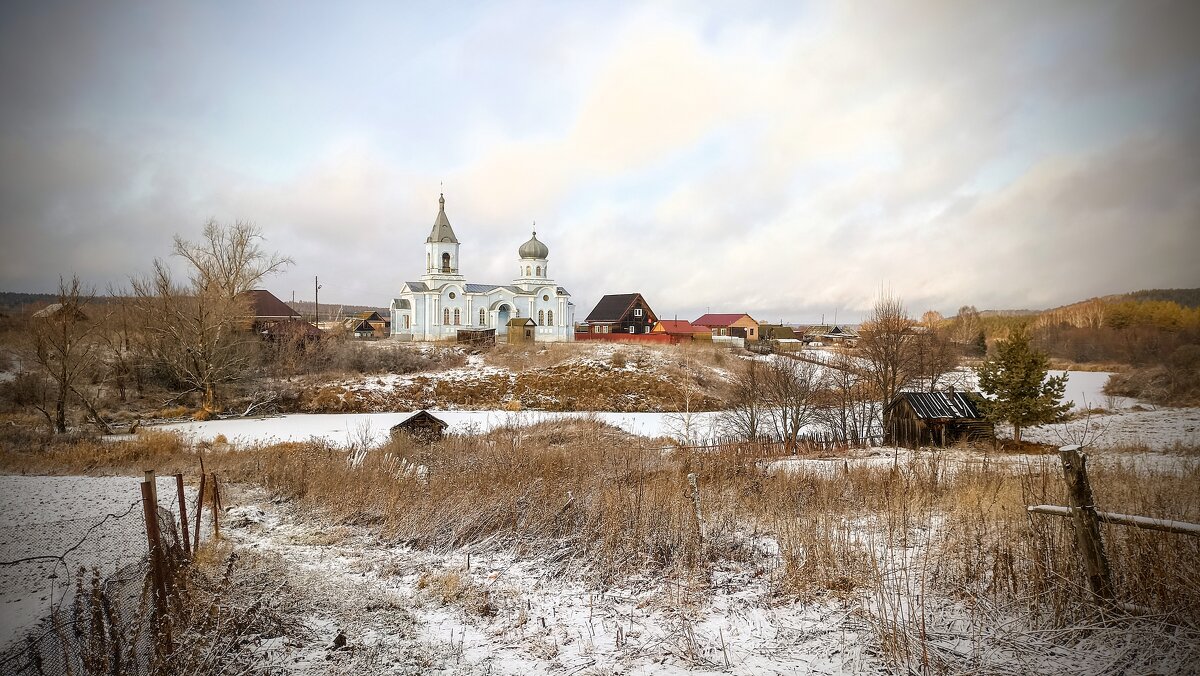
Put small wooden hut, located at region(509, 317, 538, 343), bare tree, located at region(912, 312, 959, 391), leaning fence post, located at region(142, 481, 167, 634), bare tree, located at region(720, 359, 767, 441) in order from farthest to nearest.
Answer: small wooden hut, located at region(509, 317, 538, 343) → bare tree, located at region(912, 312, 959, 391) → bare tree, located at region(720, 359, 767, 441) → leaning fence post, located at region(142, 481, 167, 634)

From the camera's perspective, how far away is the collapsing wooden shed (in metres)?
17.6

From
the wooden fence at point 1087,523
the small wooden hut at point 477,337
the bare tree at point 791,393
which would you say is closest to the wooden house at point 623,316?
the small wooden hut at point 477,337

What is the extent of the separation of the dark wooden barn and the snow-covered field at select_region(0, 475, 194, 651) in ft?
16.8

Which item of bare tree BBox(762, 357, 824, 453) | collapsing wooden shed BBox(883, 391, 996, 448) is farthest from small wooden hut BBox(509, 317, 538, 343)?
collapsing wooden shed BBox(883, 391, 996, 448)

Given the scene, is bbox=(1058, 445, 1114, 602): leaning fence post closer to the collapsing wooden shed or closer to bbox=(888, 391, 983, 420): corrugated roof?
the collapsing wooden shed

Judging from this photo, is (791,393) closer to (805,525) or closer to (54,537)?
(805,525)

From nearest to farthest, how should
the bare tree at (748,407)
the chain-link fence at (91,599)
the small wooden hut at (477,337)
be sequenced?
the chain-link fence at (91,599) → the bare tree at (748,407) → the small wooden hut at (477,337)

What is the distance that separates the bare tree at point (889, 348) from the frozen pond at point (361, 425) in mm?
6779

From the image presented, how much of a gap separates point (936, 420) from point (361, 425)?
70.4ft

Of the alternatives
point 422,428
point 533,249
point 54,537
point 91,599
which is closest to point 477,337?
point 533,249

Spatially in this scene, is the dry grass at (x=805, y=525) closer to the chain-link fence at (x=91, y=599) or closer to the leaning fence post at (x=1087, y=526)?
the leaning fence post at (x=1087, y=526)

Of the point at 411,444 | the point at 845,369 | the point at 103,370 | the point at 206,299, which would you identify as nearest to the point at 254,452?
the point at 411,444

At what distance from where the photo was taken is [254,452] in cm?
1441

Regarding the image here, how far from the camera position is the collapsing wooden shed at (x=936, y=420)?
57.8 ft
